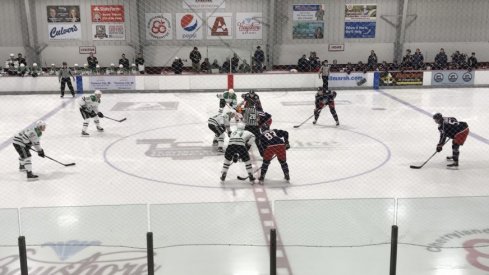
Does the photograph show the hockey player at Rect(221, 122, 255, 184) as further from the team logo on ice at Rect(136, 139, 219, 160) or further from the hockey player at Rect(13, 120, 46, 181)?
the hockey player at Rect(13, 120, 46, 181)

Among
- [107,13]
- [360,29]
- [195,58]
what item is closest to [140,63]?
[195,58]

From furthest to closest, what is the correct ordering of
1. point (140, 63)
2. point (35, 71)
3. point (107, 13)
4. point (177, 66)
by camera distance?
point (107, 13)
point (140, 63)
point (177, 66)
point (35, 71)

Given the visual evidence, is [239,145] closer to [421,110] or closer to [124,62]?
[421,110]

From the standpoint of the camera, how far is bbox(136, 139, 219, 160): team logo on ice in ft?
31.5

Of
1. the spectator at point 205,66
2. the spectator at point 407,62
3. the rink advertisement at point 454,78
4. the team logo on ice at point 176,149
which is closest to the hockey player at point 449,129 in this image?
the team logo on ice at point 176,149

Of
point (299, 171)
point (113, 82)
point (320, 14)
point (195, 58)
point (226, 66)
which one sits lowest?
point (299, 171)

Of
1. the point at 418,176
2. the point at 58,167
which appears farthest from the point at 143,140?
the point at 418,176

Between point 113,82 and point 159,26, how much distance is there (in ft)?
16.0

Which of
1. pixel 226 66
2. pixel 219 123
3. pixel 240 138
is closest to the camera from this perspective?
pixel 240 138

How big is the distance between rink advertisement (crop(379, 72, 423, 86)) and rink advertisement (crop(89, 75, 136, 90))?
Result: 27.7ft

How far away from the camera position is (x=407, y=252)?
4672mm

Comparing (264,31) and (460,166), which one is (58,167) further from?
(264,31)

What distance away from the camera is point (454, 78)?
18.4m

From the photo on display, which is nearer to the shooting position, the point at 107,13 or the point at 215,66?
the point at 215,66
